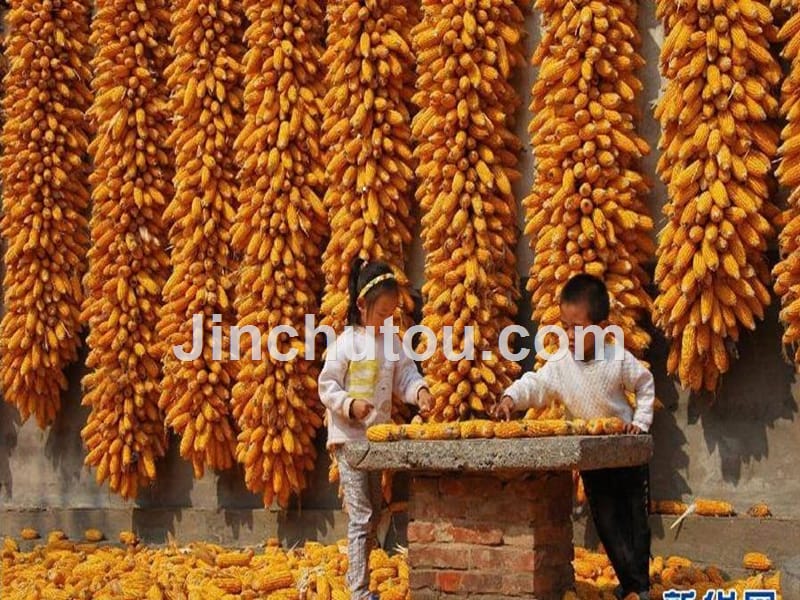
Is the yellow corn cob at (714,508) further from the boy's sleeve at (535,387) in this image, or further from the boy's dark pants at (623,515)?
the boy's sleeve at (535,387)

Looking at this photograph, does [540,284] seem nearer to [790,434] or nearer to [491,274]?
[491,274]

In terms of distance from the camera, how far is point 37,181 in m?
7.88

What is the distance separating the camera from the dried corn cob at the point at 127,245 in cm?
756

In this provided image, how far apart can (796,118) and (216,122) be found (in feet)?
10.7

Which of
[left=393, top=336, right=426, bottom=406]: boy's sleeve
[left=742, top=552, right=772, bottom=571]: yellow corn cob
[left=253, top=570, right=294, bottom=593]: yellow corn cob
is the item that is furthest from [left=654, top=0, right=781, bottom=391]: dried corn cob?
[left=253, top=570, right=294, bottom=593]: yellow corn cob

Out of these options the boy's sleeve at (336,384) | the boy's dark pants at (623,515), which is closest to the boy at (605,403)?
the boy's dark pants at (623,515)

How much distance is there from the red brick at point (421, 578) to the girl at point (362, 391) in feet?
1.15

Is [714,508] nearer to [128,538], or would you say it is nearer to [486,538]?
[486,538]

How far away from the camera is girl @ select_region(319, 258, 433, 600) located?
536 cm

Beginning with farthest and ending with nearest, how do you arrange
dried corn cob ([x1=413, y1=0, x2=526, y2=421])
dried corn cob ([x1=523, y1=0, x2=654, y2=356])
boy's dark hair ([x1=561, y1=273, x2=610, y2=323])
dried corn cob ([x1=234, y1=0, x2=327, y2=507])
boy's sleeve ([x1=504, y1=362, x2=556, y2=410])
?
1. dried corn cob ([x1=234, y1=0, x2=327, y2=507])
2. dried corn cob ([x1=413, y1=0, x2=526, y2=421])
3. dried corn cob ([x1=523, y1=0, x2=654, y2=356])
4. boy's sleeve ([x1=504, y1=362, x2=556, y2=410])
5. boy's dark hair ([x1=561, y1=273, x2=610, y2=323])

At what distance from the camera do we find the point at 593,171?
6285mm

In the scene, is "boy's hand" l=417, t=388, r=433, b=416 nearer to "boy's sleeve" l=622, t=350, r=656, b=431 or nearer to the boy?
the boy

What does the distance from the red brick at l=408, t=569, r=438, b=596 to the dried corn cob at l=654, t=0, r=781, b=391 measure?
1853mm

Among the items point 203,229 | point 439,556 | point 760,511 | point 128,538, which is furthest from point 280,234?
point 760,511
